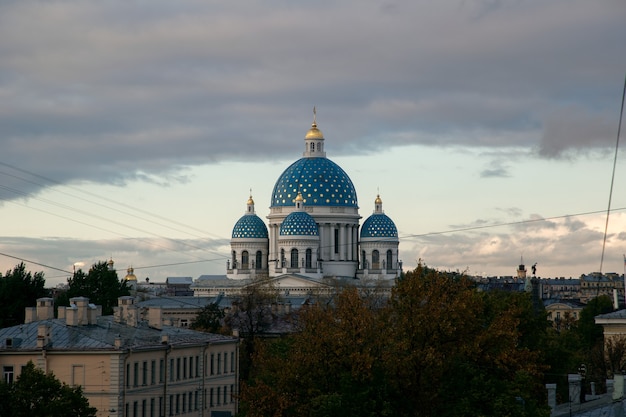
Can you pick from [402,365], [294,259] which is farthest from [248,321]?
[294,259]

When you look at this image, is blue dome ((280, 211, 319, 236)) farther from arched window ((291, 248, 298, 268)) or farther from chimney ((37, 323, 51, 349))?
chimney ((37, 323, 51, 349))

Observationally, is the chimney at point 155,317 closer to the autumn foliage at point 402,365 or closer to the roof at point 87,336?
the roof at point 87,336

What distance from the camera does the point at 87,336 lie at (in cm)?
6306

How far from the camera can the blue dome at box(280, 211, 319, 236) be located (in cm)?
16288

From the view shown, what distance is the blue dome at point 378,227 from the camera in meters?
172

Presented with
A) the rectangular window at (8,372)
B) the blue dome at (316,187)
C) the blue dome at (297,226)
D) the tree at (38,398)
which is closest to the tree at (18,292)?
the rectangular window at (8,372)

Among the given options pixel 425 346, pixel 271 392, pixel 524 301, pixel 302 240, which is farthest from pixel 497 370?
pixel 302 240

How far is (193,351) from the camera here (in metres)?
70.9

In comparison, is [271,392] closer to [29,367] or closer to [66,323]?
[29,367]

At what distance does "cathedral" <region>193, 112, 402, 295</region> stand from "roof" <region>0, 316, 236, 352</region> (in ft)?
323

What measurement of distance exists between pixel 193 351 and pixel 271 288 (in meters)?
73.0

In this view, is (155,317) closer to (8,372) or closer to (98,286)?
(8,372)

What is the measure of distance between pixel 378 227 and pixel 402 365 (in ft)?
391

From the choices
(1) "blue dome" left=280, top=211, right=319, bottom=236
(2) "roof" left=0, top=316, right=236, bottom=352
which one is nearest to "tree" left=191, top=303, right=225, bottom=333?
(2) "roof" left=0, top=316, right=236, bottom=352
